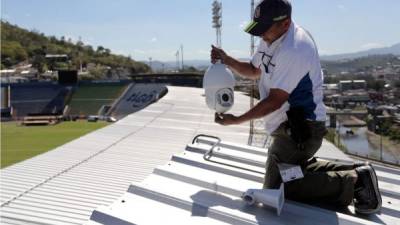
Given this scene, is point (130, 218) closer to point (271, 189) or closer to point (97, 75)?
point (271, 189)

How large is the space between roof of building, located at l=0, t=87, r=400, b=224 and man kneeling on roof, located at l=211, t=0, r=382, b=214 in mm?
125

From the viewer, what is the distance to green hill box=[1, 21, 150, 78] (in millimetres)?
79438

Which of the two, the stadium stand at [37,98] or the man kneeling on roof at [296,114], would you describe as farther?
the stadium stand at [37,98]

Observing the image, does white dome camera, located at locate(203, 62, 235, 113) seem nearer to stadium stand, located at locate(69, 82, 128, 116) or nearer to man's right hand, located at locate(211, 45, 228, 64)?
man's right hand, located at locate(211, 45, 228, 64)

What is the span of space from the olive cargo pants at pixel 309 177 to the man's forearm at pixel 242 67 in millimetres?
641

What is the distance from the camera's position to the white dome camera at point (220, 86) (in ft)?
9.46

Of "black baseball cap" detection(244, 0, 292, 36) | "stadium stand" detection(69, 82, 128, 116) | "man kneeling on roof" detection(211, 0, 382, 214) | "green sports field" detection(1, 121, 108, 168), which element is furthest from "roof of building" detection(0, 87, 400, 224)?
"stadium stand" detection(69, 82, 128, 116)

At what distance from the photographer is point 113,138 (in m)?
12.8

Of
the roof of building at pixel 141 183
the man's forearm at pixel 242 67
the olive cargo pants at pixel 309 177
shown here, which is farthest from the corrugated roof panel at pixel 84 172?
the olive cargo pants at pixel 309 177

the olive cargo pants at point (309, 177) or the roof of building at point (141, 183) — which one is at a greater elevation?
the olive cargo pants at point (309, 177)

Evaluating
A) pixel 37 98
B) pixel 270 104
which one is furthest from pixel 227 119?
pixel 37 98

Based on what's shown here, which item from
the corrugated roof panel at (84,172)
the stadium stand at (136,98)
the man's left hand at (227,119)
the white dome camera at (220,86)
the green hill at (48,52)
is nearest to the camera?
the man's left hand at (227,119)

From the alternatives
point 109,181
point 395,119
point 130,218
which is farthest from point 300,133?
point 395,119

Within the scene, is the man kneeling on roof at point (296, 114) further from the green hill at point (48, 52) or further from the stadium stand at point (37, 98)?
the green hill at point (48, 52)
